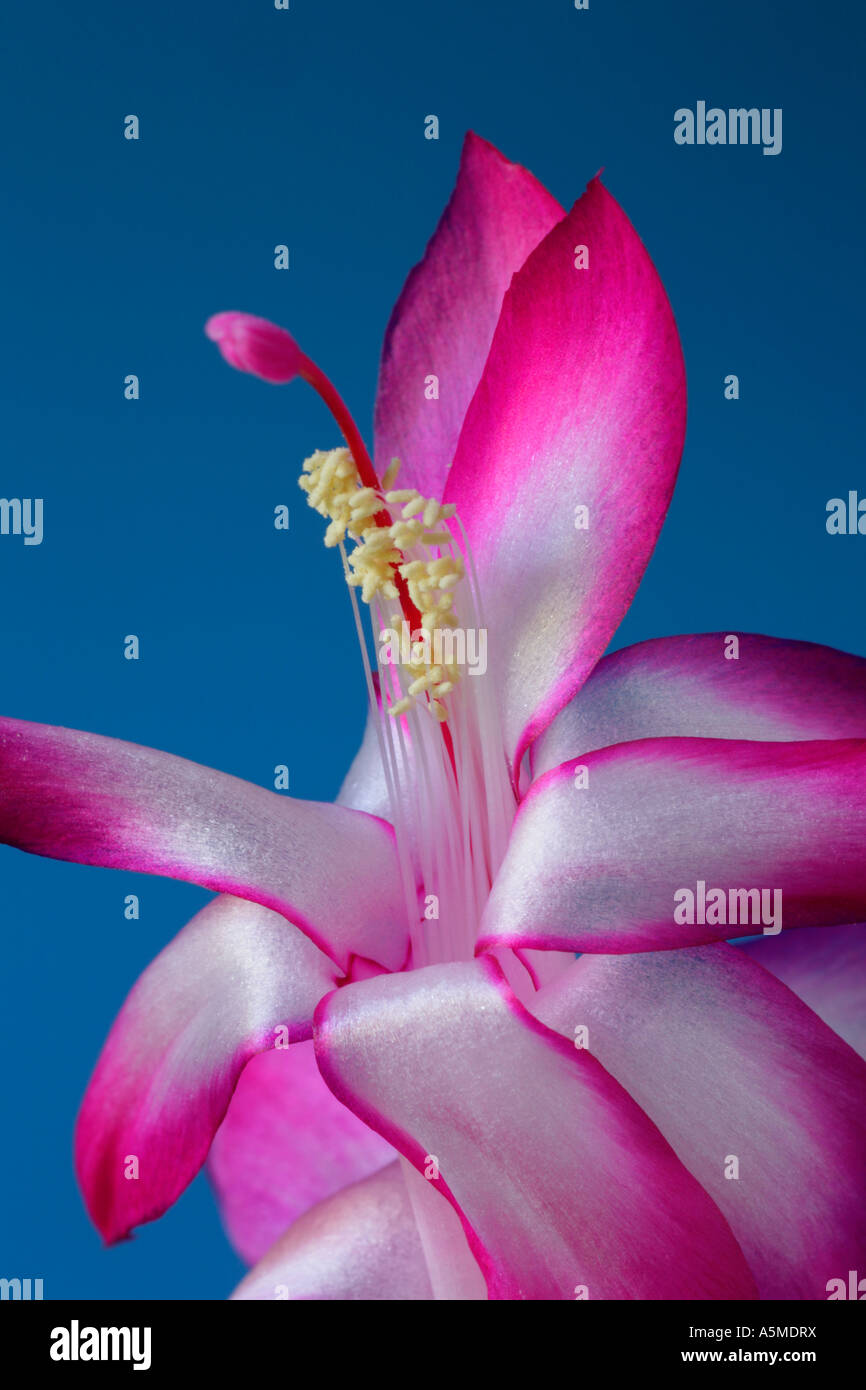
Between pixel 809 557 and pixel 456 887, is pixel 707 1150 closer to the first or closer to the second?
pixel 456 887

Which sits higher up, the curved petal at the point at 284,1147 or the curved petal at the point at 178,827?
the curved petal at the point at 178,827

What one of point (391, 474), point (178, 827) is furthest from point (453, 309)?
point (178, 827)

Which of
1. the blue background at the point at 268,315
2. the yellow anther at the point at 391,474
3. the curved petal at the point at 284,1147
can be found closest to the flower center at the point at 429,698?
the yellow anther at the point at 391,474

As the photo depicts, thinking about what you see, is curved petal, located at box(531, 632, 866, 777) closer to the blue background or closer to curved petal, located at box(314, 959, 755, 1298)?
curved petal, located at box(314, 959, 755, 1298)

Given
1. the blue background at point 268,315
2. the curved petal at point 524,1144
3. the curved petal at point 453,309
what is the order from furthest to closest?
the blue background at point 268,315 → the curved petal at point 453,309 → the curved petal at point 524,1144

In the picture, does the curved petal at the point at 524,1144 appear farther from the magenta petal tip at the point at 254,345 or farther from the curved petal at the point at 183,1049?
the magenta petal tip at the point at 254,345

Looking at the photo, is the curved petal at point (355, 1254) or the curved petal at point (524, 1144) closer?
the curved petal at point (524, 1144)
